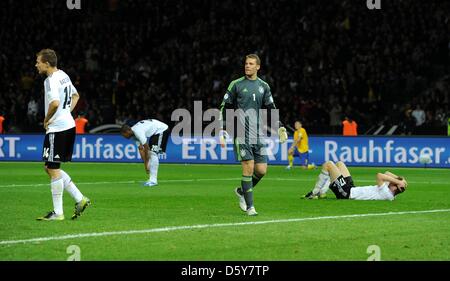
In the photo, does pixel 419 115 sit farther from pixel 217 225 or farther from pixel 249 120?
pixel 217 225

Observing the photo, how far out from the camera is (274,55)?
4128 cm

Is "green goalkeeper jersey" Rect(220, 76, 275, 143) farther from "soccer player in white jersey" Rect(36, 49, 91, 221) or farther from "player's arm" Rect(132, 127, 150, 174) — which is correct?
"player's arm" Rect(132, 127, 150, 174)

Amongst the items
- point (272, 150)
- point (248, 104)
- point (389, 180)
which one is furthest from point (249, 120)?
point (272, 150)

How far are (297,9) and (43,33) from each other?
38.9ft

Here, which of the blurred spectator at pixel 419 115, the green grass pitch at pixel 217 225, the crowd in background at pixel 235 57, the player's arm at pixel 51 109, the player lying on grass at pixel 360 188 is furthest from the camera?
the crowd in background at pixel 235 57

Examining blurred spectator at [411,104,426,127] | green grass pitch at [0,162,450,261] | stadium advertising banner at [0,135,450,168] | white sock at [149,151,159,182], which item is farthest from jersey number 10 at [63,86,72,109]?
blurred spectator at [411,104,426,127]

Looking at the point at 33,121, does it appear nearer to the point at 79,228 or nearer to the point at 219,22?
the point at 219,22

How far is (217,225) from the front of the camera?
43.3 ft

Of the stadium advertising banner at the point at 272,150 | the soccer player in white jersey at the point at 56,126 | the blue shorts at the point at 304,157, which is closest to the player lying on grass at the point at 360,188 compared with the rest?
the soccer player in white jersey at the point at 56,126

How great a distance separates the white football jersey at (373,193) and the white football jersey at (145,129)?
21.0 ft

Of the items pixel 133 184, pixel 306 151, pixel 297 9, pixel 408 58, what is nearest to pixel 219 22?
pixel 297 9

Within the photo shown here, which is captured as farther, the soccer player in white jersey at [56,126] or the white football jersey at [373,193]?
the white football jersey at [373,193]

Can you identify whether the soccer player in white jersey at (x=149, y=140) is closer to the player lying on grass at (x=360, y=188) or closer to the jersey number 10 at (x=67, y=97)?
the player lying on grass at (x=360, y=188)

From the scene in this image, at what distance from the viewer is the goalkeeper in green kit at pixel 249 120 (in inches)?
582
